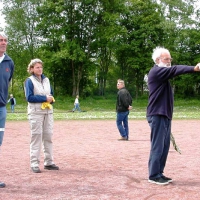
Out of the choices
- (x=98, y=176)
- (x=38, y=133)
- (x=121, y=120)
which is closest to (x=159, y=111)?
(x=98, y=176)

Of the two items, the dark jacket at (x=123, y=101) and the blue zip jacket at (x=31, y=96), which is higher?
the blue zip jacket at (x=31, y=96)

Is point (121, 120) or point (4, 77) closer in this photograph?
point (4, 77)

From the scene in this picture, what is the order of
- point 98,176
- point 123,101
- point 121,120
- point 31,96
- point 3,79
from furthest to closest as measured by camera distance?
point 121,120 → point 123,101 → point 31,96 → point 98,176 → point 3,79

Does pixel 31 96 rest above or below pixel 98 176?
above

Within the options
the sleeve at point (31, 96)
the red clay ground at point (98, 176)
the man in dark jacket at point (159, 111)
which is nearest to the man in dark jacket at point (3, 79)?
the red clay ground at point (98, 176)

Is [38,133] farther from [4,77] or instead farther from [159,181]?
[159,181]

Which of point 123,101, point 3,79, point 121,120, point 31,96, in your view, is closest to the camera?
point 3,79

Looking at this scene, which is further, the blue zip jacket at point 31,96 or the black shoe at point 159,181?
the blue zip jacket at point 31,96

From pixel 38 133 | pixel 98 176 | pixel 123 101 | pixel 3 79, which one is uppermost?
pixel 3 79

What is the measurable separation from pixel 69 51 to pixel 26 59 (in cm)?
846

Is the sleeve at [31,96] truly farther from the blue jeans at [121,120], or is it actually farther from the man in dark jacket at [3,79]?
the blue jeans at [121,120]

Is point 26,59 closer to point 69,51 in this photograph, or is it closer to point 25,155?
point 69,51

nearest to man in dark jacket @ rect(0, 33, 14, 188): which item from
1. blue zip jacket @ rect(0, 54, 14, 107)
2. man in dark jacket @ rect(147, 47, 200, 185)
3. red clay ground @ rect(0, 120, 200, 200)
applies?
blue zip jacket @ rect(0, 54, 14, 107)

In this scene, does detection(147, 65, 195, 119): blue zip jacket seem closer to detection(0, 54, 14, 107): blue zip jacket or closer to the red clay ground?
the red clay ground
